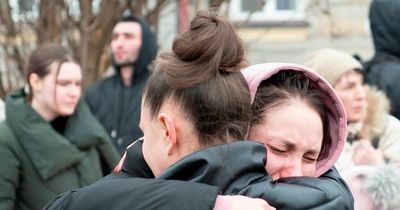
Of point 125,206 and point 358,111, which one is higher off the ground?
point 125,206

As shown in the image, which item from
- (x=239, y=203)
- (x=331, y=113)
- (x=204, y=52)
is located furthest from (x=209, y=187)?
(x=331, y=113)

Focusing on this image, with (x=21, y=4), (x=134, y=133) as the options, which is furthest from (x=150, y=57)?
(x=21, y=4)

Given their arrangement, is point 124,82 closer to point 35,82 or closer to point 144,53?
point 144,53

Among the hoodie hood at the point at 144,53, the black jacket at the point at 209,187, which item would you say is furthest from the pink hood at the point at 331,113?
the hoodie hood at the point at 144,53

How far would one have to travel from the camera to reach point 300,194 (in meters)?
1.78

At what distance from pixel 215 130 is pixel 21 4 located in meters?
4.72

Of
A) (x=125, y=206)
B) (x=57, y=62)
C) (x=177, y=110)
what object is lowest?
(x=57, y=62)

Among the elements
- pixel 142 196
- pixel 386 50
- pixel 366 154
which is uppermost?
pixel 142 196

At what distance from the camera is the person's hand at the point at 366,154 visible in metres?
3.85

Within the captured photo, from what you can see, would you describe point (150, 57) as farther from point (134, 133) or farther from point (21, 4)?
point (21, 4)

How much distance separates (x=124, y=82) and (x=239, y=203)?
3.99 m

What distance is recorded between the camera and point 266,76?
1921 mm

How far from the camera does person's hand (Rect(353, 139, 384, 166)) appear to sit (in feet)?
12.6

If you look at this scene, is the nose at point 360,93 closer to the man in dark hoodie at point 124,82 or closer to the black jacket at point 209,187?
the man in dark hoodie at point 124,82
